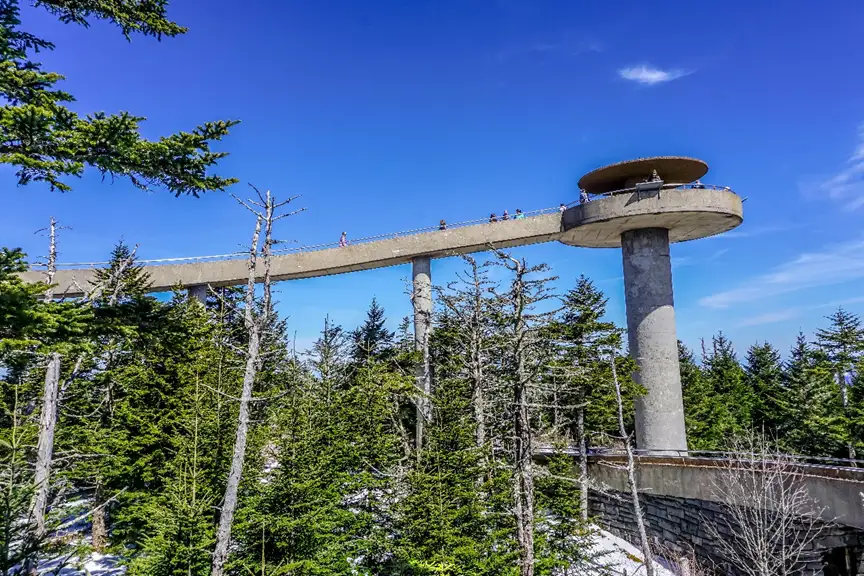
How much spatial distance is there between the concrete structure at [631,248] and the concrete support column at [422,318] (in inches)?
2.8

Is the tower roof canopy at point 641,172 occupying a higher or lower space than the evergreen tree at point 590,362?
higher

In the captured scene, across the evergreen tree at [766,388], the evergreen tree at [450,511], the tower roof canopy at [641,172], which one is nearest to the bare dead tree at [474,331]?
the evergreen tree at [450,511]

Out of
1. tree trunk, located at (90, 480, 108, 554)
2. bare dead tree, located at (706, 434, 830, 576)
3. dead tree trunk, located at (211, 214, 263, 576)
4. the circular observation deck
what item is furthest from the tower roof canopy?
tree trunk, located at (90, 480, 108, 554)

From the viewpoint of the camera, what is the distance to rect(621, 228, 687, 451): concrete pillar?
2277cm

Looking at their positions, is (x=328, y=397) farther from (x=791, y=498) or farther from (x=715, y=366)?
(x=715, y=366)

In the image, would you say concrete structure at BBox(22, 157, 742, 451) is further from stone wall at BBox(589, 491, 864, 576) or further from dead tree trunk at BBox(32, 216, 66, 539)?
dead tree trunk at BBox(32, 216, 66, 539)

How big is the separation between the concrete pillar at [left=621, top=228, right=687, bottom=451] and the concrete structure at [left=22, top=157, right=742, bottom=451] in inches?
1.8

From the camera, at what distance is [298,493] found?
13312 mm

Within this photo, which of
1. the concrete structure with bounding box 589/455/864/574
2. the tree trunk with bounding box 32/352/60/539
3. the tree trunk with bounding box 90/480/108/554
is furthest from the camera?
the tree trunk with bounding box 90/480/108/554

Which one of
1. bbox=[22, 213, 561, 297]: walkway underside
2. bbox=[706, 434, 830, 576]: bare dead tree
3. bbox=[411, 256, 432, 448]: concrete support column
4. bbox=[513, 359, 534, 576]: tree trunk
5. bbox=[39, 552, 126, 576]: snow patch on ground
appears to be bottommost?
bbox=[39, 552, 126, 576]: snow patch on ground

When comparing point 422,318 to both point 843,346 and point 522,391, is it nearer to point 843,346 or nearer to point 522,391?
point 522,391

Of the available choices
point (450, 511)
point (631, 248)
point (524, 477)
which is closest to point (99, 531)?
point (450, 511)

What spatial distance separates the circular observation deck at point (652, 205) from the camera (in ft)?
75.7

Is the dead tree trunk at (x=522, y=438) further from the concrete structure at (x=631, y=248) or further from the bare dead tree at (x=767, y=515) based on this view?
the concrete structure at (x=631, y=248)
